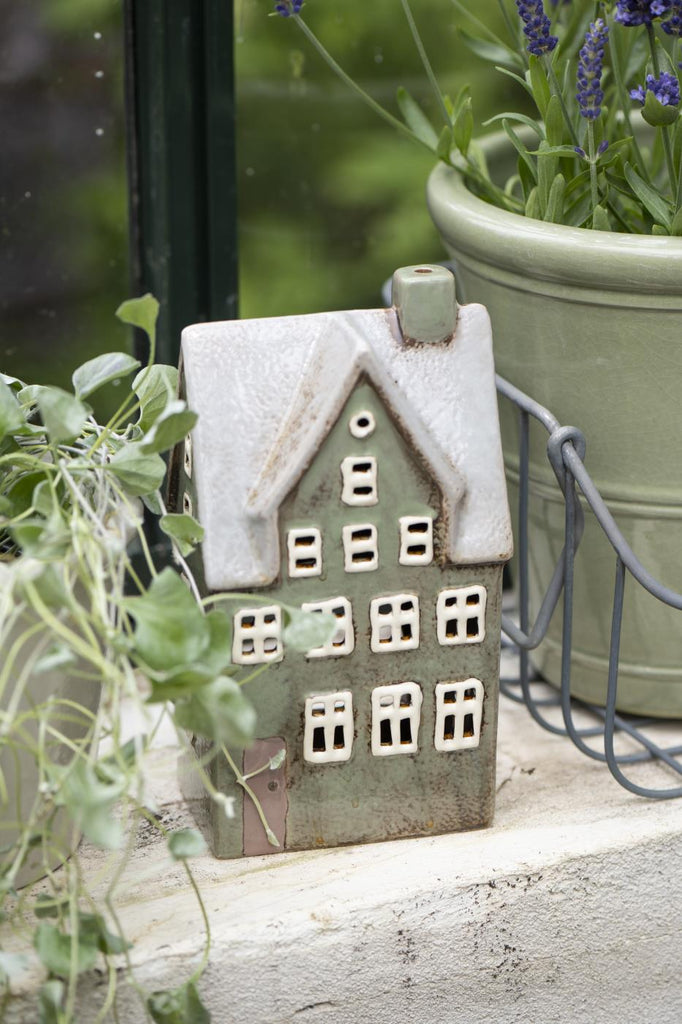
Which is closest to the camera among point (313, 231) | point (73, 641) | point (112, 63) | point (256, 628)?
point (73, 641)

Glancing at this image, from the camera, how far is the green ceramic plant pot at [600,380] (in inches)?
28.7

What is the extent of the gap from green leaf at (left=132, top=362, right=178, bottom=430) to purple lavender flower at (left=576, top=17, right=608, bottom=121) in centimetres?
26

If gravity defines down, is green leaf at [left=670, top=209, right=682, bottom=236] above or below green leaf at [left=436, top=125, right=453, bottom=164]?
below

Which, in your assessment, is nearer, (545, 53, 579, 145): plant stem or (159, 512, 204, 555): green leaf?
(159, 512, 204, 555): green leaf

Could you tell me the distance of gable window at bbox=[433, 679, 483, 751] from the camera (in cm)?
72

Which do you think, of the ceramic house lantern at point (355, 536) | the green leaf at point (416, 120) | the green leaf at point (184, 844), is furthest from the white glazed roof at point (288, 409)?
the green leaf at point (416, 120)

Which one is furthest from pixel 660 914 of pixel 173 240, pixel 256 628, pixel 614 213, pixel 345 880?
pixel 173 240

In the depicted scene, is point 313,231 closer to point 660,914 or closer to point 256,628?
point 256,628

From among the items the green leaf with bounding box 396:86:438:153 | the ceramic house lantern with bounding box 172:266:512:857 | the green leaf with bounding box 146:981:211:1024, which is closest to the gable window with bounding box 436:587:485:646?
the ceramic house lantern with bounding box 172:266:512:857

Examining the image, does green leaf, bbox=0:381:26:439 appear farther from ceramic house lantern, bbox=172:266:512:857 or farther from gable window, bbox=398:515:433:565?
gable window, bbox=398:515:433:565

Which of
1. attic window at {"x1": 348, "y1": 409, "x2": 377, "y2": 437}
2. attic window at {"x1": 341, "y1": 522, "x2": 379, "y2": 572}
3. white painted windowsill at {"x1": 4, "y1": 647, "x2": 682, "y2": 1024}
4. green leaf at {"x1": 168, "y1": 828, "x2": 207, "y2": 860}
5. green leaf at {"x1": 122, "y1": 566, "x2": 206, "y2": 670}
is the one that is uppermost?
attic window at {"x1": 348, "y1": 409, "x2": 377, "y2": 437}

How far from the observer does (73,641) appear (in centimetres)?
57

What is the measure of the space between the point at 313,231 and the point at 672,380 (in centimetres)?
34

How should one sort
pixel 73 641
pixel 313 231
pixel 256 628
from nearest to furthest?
pixel 73 641 < pixel 256 628 < pixel 313 231
